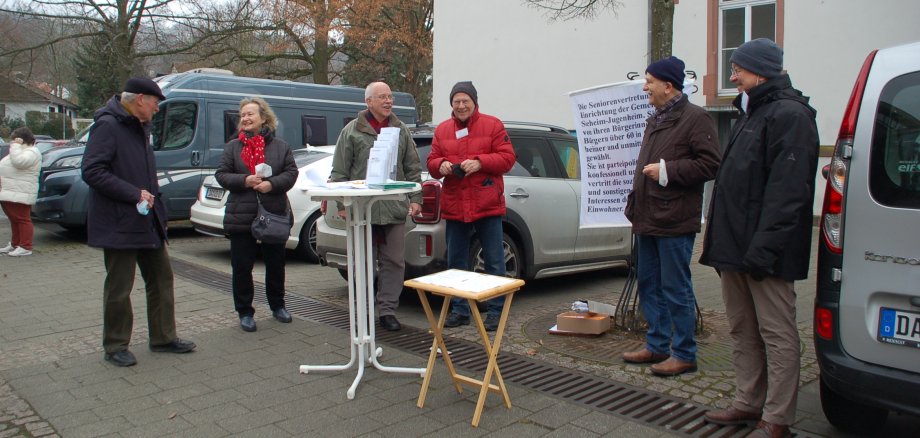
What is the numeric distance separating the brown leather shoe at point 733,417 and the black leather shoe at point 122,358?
3.58m

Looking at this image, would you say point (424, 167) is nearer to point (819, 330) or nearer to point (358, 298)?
point (358, 298)

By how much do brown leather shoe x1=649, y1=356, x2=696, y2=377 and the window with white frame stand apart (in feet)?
33.8

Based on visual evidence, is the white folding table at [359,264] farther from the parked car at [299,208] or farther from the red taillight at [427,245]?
the parked car at [299,208]

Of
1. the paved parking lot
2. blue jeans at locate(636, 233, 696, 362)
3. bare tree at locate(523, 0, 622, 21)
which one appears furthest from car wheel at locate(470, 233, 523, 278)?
bare tree at locate(523, 0, 622, 21)

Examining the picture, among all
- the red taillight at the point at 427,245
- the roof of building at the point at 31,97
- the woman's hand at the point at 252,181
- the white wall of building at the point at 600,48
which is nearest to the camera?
the woman's hand at the point at 252,181

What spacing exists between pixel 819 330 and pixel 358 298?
2504 mm

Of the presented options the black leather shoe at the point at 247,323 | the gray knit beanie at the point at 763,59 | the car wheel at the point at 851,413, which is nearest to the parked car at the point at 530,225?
the black leather shoe at the point at 247,323

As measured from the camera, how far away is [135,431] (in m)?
3.67

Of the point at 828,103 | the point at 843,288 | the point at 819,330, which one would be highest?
the point at 828,103

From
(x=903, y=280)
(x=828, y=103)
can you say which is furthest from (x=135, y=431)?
(x=828, y=103)

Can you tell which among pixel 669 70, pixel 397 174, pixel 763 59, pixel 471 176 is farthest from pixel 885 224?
pixel 397 174

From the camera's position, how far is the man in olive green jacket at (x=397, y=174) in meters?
→ 5.53

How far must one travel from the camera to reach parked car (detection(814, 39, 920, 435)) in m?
3.00

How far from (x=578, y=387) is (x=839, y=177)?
191cm
